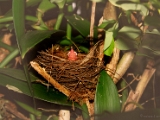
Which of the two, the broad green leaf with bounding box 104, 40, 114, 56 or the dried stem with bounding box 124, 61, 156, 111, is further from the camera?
the dried stem with bounding box 124, 61, 156, 111

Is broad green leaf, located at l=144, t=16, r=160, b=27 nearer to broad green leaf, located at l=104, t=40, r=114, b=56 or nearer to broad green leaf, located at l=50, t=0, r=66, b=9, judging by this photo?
broad green leaf, located at l=104, t=40, r=114, b=56

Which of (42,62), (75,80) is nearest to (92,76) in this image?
(75,80)

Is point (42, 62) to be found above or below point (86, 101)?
above

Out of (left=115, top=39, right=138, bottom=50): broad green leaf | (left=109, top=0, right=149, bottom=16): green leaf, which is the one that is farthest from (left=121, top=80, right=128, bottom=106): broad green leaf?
(left=109, top=0, right=149, bottom=16): green leaf

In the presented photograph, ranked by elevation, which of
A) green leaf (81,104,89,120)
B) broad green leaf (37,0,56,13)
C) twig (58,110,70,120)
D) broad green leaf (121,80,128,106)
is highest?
broad green leaf (37,0,56,13)

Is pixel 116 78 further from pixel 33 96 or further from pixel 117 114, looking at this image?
pixel 33 96

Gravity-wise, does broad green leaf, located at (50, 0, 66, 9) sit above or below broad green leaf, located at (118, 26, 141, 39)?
above
